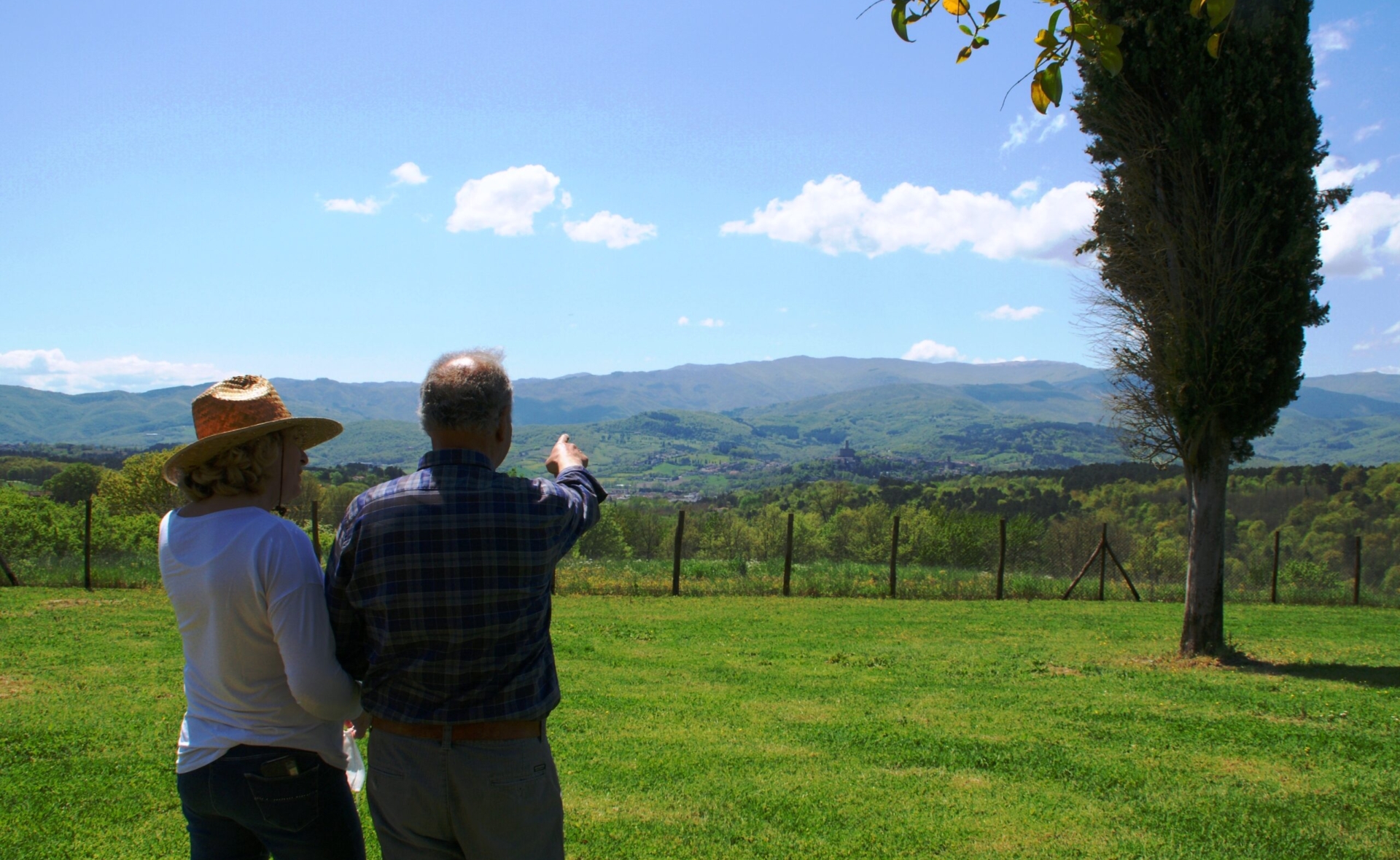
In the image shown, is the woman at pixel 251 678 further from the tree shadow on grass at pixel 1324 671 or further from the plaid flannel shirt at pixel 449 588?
the tree shadow on grass at pixel 1324 671

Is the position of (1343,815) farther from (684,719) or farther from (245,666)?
(245,666)

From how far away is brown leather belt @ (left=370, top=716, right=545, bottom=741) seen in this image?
2348 mm

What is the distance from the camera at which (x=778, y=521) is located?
35312 millimetres

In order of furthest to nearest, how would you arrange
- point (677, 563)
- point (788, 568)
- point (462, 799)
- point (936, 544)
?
point (936, 544), point (788, 568), point (677, 563), point (462, 799)

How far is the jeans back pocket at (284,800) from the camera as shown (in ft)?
7.64

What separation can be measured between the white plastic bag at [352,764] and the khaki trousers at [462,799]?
20 cm

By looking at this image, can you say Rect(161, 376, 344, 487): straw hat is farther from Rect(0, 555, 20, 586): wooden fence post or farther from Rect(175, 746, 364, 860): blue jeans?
Rect(0, 555, 20, 586): wooden fence post

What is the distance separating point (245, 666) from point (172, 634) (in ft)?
37.3

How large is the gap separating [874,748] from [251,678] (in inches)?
197

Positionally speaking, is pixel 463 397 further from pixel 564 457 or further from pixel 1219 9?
pixel 1219 9

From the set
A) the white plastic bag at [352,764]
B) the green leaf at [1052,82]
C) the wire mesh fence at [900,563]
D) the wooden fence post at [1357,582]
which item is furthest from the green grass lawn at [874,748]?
the wooden fence post at [1357,582]

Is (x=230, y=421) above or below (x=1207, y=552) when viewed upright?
above

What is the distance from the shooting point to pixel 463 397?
97.7 inches

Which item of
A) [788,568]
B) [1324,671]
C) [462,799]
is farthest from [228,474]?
[788,568]
